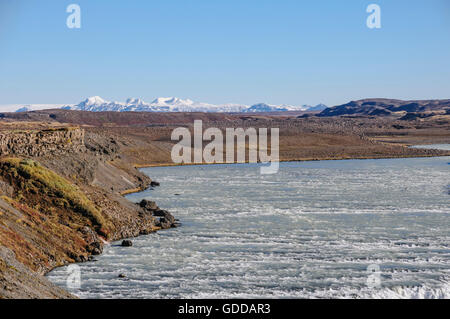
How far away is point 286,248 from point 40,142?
1886cm

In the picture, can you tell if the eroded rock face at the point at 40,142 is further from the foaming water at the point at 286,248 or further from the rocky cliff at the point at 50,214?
the foaming water at the point at 286,248

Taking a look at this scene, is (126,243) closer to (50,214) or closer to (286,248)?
(50,214)

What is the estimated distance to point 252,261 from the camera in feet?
75.5

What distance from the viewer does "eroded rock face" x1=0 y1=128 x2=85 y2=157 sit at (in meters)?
32.7

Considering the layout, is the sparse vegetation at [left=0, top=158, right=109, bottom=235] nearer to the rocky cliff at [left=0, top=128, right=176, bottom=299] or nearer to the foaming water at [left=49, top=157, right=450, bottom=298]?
the rocky cliff at [left=0, top=128, right=176, bottom=299]

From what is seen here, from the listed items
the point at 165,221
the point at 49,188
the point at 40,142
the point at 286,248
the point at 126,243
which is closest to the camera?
the point at 286,248

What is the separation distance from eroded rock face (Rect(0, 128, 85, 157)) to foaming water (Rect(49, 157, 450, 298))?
20.8 ft

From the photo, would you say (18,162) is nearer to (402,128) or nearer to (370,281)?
(370,281)

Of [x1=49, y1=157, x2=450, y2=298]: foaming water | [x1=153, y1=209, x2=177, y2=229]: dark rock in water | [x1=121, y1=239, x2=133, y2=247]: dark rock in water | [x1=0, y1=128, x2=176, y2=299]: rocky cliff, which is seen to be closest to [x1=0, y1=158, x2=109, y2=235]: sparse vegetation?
[x1=0, y1=128, x2=176, y2=299]: rocky cliff

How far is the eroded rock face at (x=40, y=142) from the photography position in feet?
107

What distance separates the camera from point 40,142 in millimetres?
35750

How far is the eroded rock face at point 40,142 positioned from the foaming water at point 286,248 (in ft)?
20.8

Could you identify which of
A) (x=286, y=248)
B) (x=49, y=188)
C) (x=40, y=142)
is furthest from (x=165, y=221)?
(x=40, y=142)
